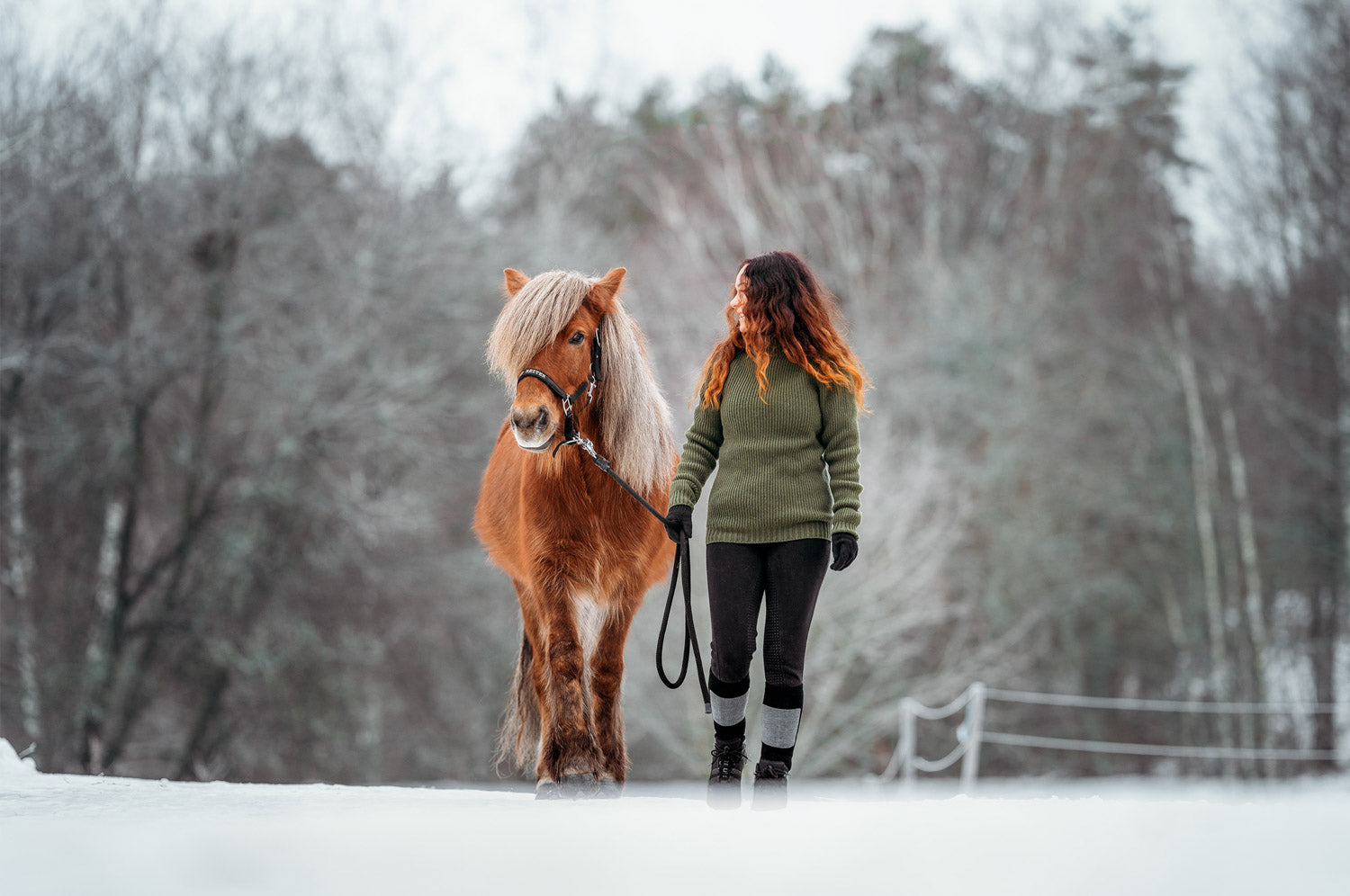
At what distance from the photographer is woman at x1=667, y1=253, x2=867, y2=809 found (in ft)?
10.6

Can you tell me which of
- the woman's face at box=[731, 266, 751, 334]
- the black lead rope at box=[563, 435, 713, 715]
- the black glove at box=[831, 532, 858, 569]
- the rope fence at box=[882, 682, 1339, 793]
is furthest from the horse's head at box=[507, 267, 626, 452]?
the rope fence at box=[882, 682, 1339, 793]

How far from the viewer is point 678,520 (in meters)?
3.35

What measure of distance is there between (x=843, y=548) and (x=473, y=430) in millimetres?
14786

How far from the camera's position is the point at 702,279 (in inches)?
933

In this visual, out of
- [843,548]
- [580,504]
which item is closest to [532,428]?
[580,504]

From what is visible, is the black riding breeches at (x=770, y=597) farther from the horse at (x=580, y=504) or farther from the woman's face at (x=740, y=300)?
the woman's face at (x=740, y=300)

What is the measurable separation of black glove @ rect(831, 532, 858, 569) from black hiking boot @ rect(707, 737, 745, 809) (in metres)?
0.62

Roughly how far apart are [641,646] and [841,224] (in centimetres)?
1378

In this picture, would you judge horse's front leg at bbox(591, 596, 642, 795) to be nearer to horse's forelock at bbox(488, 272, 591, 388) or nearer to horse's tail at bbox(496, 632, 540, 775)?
horse's tail at bbox(496, 632, 540, 775)

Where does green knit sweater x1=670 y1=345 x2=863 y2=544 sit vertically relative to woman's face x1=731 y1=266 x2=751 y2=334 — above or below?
below

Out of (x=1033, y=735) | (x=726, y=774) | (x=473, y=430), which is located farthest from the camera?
(x=1033, y=735)

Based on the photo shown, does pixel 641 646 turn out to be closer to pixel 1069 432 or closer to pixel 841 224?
pixel 1069 432

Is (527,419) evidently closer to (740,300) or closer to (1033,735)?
(740,300)

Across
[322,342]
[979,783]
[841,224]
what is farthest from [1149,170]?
[322,342]
